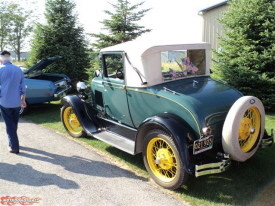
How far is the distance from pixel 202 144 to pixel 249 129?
2.77 ft

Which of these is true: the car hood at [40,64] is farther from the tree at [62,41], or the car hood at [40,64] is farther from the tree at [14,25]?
the tree at [14,25]

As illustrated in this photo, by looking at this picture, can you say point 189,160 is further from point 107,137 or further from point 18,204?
point 18,204

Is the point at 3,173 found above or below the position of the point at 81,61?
below

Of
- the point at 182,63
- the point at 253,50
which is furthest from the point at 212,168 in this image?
the point at 253,50

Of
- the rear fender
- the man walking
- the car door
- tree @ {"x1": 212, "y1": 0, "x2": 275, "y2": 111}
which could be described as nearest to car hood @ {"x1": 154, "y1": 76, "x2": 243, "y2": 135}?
the car door

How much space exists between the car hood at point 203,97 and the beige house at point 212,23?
873 cm

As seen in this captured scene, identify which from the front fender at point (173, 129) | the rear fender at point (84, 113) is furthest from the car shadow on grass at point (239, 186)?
the rear fender at point (84, 113)

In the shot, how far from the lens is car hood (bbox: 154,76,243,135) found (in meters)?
3.35

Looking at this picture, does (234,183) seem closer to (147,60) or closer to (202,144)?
(202,144)

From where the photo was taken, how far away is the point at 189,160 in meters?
3.13

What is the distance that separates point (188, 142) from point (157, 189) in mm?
797

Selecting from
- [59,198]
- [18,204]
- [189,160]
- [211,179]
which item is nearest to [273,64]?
[211,179]

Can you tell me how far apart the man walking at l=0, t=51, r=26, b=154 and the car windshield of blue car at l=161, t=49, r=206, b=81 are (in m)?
2.58

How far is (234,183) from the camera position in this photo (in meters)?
3.49
